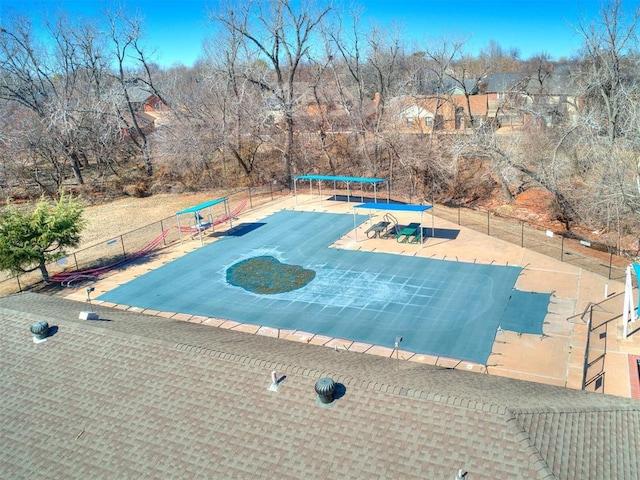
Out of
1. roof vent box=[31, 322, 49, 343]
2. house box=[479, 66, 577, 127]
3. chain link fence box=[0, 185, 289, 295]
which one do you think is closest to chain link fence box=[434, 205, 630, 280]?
house box=[479, 66, 577, 127]

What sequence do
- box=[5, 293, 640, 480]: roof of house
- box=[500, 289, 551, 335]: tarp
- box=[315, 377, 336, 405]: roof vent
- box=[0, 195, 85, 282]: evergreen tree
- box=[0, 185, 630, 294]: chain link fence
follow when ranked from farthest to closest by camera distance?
1. box=[0, 185, 630, 294]: chain link fence
2. box=[0, 195, 85, 282]: evergreen tree
3. box=[500, 289, 551, 335]: tarp
4. box=[315, 377, 336, 405]: roof vent
5. box=[5, 293, 640, 480]: roof of house

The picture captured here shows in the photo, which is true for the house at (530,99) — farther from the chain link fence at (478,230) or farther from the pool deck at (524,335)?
the pool deck at (524,335)

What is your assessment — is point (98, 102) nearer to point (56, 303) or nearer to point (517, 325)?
point (56, 303)

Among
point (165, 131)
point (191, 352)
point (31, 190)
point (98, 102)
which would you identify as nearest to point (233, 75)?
point (165, 131)

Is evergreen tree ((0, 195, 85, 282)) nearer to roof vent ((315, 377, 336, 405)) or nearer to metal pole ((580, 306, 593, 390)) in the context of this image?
roof vent ((315, 377, 336, 405))

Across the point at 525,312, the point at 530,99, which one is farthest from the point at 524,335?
the point at 530,99

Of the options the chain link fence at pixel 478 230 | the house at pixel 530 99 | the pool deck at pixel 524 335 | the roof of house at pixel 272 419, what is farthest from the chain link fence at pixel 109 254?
Answer: the house at pixel 530 99

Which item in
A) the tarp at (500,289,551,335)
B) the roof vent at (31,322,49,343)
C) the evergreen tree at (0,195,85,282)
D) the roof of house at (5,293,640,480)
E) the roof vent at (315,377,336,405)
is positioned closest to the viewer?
the roof of house at (5,293,640,480)
